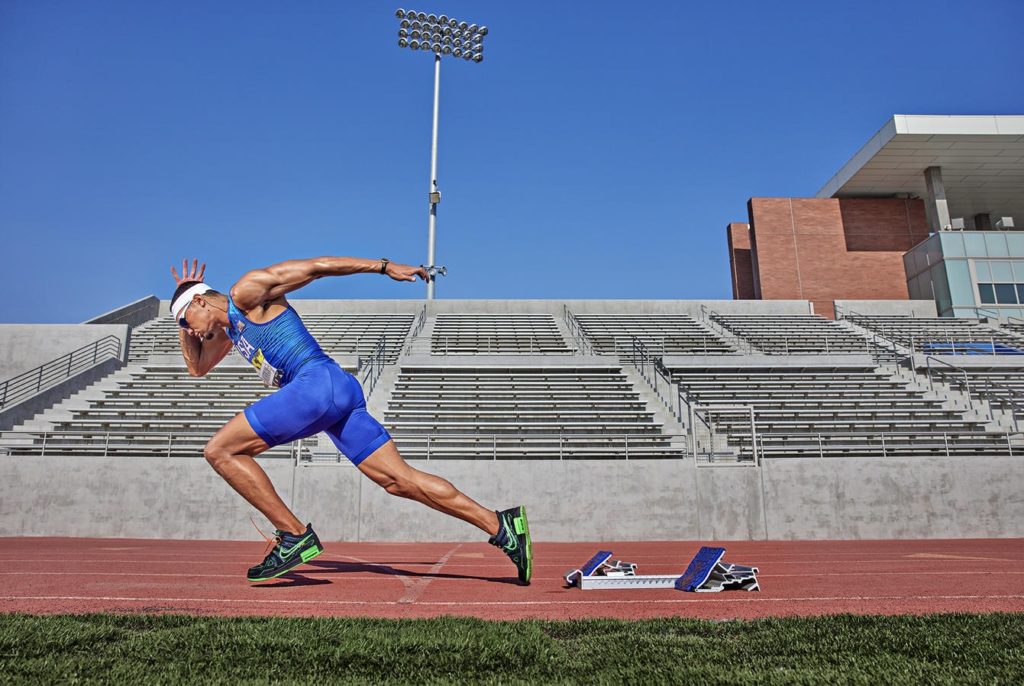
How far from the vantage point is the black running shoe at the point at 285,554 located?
4.11 meters

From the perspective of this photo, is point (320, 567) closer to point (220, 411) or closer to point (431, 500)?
point (431, 500)

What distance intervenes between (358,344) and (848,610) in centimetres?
1848

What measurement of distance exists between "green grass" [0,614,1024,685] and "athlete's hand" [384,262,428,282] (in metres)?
2.04

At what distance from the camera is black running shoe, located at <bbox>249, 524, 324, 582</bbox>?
411cm

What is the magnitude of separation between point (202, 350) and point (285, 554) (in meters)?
1.43

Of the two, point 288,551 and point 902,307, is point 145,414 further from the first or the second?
point 902,307

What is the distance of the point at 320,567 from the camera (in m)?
6.20

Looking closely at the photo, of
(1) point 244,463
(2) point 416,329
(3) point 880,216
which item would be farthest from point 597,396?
(3) point 880,216

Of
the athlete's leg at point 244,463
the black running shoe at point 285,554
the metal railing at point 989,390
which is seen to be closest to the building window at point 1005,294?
the metal railing at point 989,390

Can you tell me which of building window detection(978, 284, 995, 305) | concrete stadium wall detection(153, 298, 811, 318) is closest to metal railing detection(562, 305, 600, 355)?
concrete stadium wall detection(153, 298, 811, 318)

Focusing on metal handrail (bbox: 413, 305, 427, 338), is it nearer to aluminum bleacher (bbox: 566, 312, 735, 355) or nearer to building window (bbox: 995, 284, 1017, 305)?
aluminum bleacher (bbox: 566, 312, 735, 355)

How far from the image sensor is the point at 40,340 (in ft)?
65.2

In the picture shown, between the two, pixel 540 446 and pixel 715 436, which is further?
pixel 540 446

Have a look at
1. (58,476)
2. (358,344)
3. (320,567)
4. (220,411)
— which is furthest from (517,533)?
(358,344)
